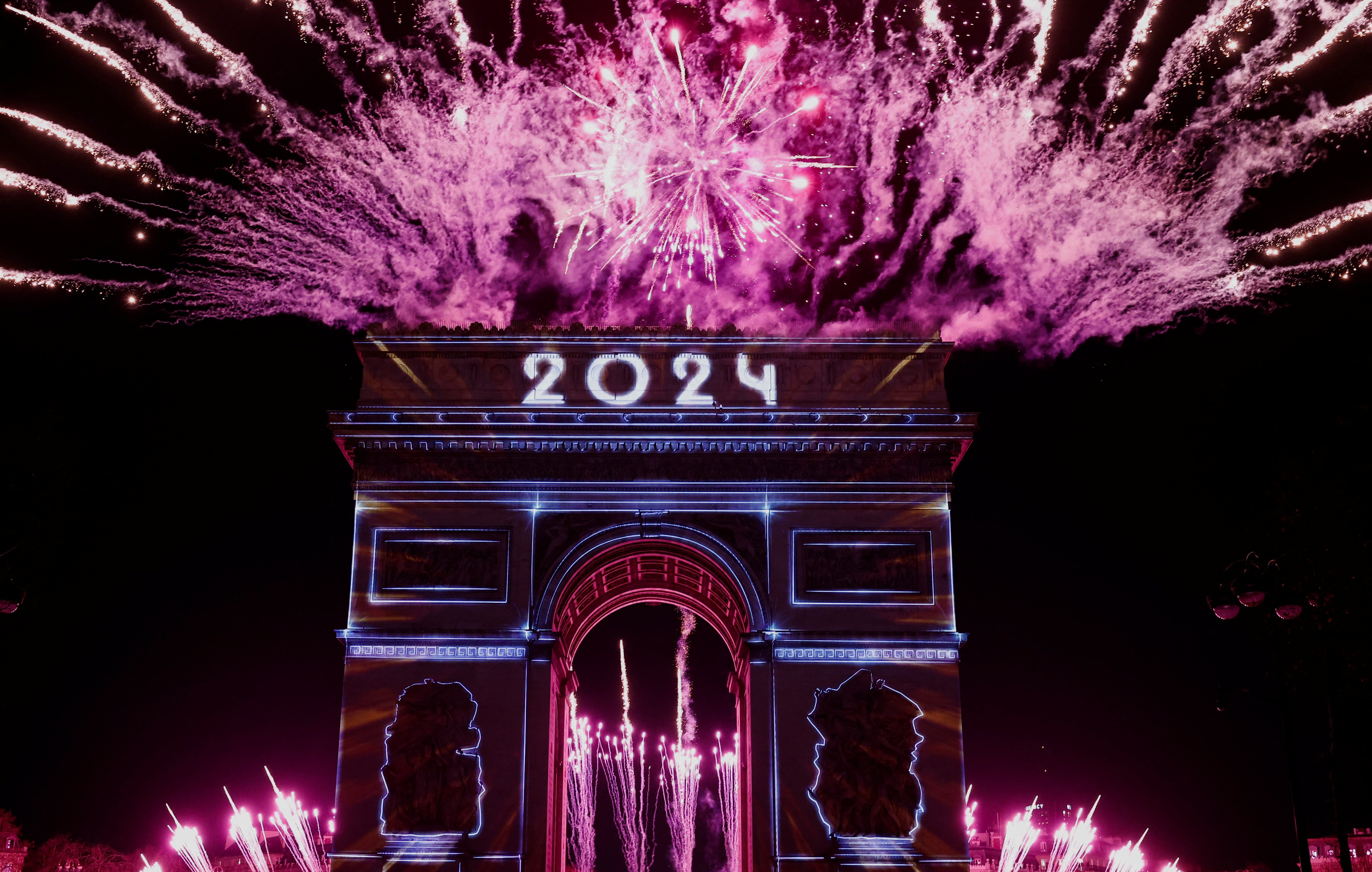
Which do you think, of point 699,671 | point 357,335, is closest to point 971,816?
point 699,671

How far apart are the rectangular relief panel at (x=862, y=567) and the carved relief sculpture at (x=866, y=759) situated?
1.48 m

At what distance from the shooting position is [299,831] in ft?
94.6

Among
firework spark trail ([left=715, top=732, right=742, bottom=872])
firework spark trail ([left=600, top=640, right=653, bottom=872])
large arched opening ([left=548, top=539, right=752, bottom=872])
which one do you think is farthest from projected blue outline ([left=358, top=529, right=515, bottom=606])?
firework spark trail ([left=600, top=640, right=653, bottom=872])

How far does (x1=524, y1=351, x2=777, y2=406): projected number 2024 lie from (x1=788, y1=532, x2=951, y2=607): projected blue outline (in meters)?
2.69

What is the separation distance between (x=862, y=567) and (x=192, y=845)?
58.6 ft

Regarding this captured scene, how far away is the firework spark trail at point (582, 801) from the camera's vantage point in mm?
37781

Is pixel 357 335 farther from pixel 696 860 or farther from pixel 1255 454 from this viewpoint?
pixel 696 860

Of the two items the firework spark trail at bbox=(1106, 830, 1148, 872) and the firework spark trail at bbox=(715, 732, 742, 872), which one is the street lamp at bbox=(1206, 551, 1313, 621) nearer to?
the firework spark trail at bbox=(715, 732, 742, 872)

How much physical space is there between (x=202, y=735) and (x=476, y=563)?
1672 cm

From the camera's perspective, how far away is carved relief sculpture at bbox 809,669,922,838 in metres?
19.3

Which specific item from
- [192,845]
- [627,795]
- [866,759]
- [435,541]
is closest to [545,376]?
[435,541]

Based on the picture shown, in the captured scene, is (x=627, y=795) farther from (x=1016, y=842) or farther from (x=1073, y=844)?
(x=1016, y=842)

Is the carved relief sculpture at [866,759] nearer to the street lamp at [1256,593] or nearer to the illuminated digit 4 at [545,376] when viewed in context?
the street lamp at [1256,593]

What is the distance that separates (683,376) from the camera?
874 inches
